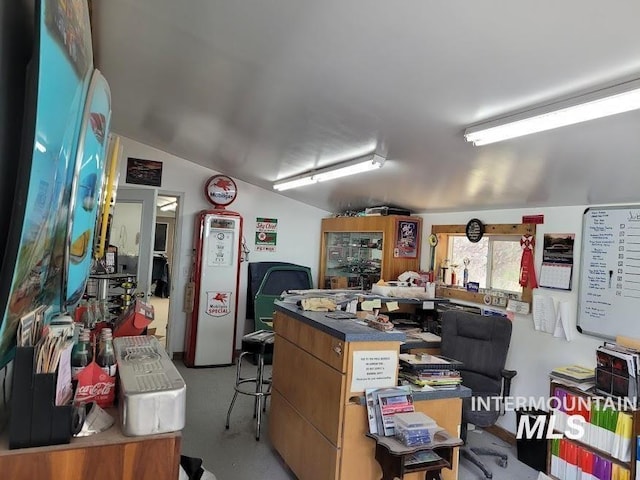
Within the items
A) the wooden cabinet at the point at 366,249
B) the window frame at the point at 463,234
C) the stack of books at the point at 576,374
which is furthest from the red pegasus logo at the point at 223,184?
the stack of books at the point at 576,374

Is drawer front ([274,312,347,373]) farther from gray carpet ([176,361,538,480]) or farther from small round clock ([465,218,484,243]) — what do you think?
small round clock ([465,218,484,243])

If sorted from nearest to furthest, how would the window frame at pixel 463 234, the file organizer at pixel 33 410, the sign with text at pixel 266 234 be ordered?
1. the file organizer at pixel 33 410
2. the window frame at pixel 463 234
3. the sign with text at pixel 266 234

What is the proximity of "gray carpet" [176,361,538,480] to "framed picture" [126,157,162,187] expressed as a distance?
2503mm

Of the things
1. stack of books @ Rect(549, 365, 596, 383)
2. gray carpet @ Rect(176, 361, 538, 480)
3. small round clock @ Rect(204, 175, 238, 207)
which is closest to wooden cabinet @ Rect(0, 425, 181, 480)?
gray carpet @ Rect(176, 361, 538, 480)

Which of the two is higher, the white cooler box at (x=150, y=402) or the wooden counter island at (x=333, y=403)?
the white cooler box at (x=150, y=402)

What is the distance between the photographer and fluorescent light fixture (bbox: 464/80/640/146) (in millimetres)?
1618

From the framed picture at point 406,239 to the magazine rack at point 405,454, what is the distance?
2674mm

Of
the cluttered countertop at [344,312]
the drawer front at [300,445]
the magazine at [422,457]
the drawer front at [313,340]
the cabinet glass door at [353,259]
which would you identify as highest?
the cabinet glass door at [353,259]

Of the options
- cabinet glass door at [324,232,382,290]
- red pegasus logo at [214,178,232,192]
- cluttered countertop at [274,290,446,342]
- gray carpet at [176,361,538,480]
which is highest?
red pegasus logo at [214,178,232,192]

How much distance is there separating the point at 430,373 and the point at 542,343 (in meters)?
1.50

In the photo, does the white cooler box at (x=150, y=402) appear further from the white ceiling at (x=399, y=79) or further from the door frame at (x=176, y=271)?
the door frame at (x=176, y=271)

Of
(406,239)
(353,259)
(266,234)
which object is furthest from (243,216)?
(406,239)

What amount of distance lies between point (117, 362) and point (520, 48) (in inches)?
67.9

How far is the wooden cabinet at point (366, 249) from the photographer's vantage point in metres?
4.70
